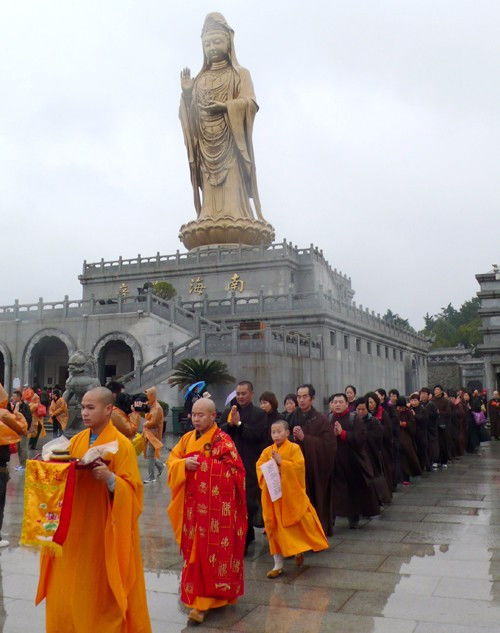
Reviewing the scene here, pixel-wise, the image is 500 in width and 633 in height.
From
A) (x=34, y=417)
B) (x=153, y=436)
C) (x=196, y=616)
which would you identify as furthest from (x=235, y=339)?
(x=196, y=616)

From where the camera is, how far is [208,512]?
4.34 meters

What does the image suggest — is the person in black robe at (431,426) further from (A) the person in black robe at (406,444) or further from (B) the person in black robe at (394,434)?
(B) the person in black robe at (394,434)

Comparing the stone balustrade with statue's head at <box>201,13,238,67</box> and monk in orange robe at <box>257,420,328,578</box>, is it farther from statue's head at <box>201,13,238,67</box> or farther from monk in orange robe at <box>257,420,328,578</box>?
monk in orange robe at <box>257,420,328,578</box>

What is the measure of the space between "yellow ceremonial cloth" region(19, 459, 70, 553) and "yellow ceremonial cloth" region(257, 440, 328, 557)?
2416 millimetres

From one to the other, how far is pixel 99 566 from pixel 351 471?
4.19 metres

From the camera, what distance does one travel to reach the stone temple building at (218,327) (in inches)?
749

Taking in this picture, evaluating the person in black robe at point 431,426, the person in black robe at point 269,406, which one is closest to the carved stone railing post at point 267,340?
the person in black robe at point 431,426

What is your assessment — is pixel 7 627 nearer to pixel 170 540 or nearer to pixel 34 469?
pixel 34 469

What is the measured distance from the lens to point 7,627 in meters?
3.92

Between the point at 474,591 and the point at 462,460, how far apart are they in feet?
29.8

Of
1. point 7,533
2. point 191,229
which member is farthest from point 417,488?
point 191,229

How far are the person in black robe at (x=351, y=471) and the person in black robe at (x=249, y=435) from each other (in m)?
1.20

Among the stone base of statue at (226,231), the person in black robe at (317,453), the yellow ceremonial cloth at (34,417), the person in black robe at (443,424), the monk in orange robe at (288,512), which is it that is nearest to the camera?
the monk in orange robe at (288,512)

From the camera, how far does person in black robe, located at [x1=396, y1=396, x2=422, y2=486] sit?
10.0m
